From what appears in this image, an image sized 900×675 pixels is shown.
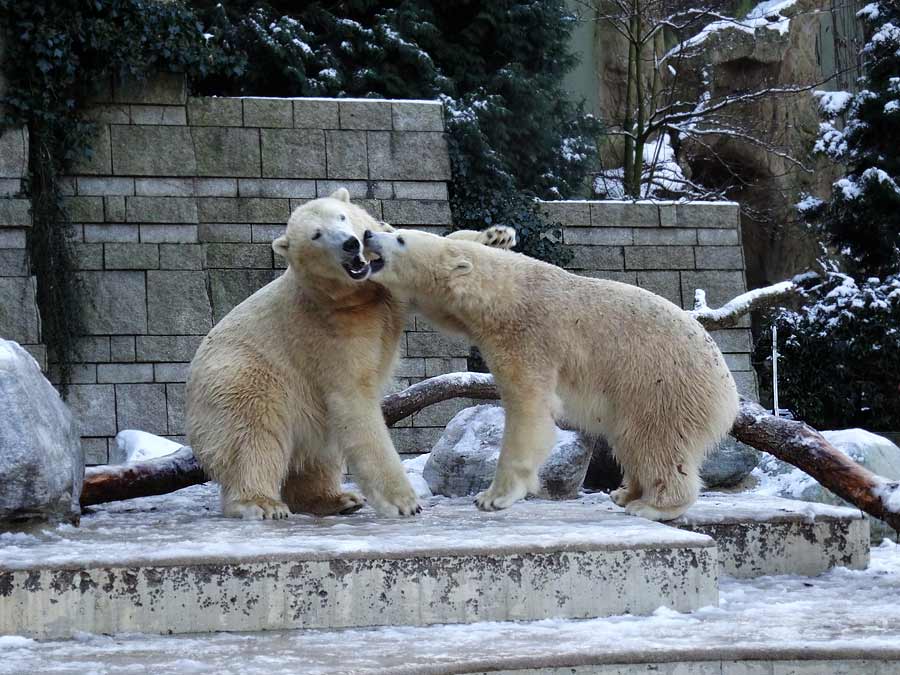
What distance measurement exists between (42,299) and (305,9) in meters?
4.47

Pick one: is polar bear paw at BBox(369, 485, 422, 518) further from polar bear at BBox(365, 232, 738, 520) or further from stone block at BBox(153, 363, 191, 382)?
stone block at BBox(153, 363, 191, 382)

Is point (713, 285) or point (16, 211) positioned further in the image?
point (713, 285)

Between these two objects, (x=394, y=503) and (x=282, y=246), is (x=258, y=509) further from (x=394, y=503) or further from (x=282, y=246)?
(x=282, y=246)

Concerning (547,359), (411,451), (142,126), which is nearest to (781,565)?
(547,359)

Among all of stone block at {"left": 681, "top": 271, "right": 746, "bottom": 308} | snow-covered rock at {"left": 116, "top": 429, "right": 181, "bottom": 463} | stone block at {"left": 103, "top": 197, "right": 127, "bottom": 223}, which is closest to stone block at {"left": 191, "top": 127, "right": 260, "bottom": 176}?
stone block at {"left": 103, "top": 197, "right": 127, "bottom": 223}

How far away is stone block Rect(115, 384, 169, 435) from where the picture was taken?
846 cm

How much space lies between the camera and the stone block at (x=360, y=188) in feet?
29.6

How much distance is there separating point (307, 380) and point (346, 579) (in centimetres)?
128

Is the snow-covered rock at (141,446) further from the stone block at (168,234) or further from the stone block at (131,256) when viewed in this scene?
the stone block at (168,234)

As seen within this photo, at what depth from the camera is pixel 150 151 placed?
8695 millimetres

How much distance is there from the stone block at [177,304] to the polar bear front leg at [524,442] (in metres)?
4.76

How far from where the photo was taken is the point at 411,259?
4363 mm

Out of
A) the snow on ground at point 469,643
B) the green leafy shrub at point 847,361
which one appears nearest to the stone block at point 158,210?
the snow on ground at point 469,643

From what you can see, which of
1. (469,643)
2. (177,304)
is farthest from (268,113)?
(469,643)
